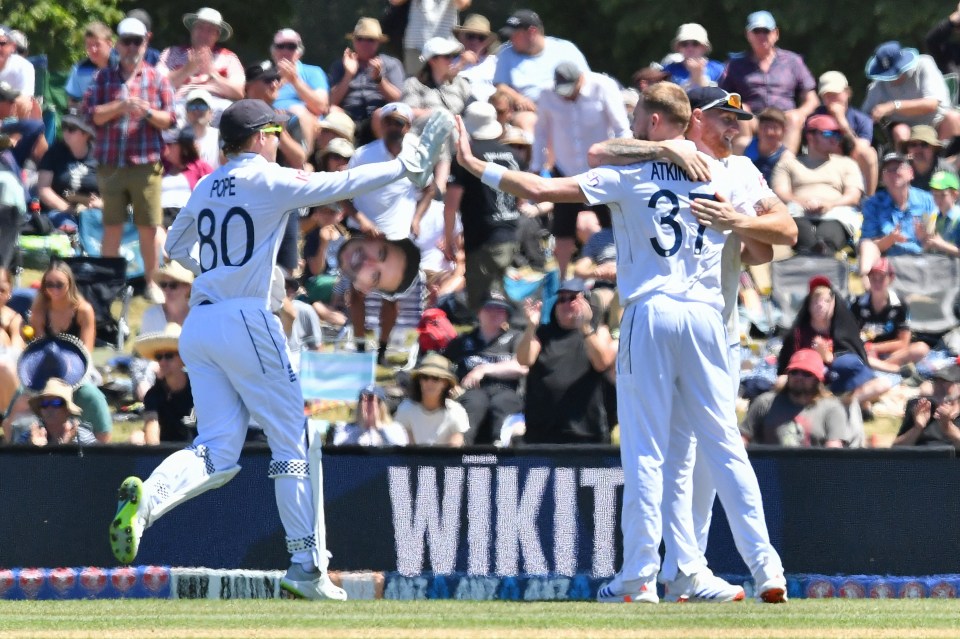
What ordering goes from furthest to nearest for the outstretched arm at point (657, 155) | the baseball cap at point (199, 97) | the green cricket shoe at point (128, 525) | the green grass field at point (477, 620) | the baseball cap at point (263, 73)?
the baseball cap at point (263, 73)
the baseball cap at point (199, 97)
the outstretched arm at point (657, 155)
the green cricket shoe at point (128, 525)
the green grass field at point (477, 620)

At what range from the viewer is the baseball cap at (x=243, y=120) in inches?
360

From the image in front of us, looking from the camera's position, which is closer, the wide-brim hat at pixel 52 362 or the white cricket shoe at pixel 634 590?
the white cricket shoe at pixel 634 590

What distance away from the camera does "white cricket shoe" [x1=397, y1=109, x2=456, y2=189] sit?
9.04 m

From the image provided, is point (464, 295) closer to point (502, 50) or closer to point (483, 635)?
point (502, 50)

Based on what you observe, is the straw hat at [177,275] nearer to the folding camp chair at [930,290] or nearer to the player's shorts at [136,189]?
the player's shorts at [136,189]

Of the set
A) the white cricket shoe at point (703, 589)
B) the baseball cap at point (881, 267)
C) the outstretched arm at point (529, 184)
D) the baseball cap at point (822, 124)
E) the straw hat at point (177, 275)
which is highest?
the baseball cap at point (822, 124)

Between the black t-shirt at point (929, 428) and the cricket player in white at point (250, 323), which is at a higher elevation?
the cricket player in white at point (250, 323)

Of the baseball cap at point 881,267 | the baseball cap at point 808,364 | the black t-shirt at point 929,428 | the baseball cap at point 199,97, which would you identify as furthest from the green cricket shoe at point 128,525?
the baseball cap at point 199,97

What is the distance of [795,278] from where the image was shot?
584 inches

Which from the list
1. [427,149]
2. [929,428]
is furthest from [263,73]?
[427,149]

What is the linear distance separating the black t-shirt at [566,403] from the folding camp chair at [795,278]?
3250mm

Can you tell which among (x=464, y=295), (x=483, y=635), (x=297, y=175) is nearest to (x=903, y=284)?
(x=464, y=295)

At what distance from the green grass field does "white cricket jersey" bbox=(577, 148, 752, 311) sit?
1457mm

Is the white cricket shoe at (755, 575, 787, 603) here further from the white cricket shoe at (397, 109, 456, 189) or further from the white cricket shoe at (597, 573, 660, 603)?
the white cricket shoe at (397, 109, 456, 189)
